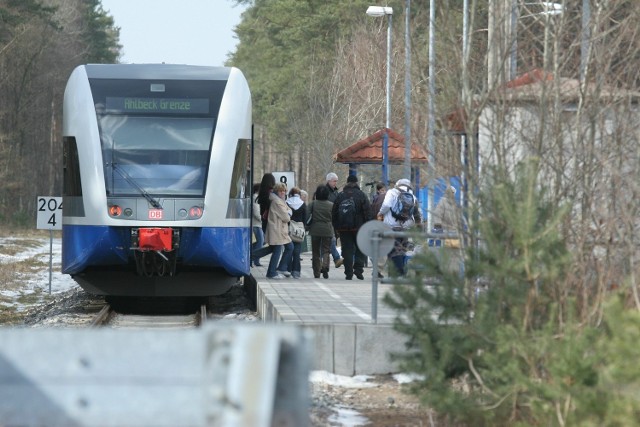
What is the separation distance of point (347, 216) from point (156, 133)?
382 cm

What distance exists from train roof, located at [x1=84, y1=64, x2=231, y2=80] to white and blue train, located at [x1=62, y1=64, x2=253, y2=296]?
1 cm

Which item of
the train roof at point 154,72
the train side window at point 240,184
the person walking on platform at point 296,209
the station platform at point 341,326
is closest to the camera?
the station platform at point 341,326

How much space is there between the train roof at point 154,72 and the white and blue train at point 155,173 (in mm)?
13

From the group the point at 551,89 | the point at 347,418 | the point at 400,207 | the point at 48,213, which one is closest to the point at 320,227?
the point at 400,207

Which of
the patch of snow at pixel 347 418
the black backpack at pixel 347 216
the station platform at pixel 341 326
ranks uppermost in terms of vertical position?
the black backpack at pixel 347 216

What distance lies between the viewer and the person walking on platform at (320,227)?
20.1 m

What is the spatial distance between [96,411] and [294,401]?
0.56 metres

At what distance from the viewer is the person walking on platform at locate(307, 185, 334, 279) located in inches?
790

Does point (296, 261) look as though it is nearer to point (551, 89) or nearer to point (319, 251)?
point (319, 251)

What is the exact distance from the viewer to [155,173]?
54.4 feet

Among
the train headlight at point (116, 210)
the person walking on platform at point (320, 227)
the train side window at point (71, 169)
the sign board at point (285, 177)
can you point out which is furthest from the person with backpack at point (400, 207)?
the sign board at point (285, 177)

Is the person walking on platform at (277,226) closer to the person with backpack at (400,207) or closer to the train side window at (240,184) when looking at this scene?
the person with backpack at (400,207)

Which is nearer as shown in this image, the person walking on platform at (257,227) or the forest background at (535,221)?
the forest background at (535,221)

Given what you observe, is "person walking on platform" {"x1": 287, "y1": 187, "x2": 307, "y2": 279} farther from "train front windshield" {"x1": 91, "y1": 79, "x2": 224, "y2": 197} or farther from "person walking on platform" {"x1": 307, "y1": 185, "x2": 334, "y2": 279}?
"train front windshield" {"x1": 91, "y1": 79, "x2": 224, "y2": 197}
